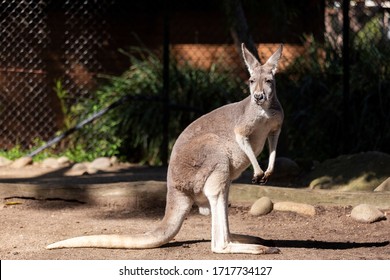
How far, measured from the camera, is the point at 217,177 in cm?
512

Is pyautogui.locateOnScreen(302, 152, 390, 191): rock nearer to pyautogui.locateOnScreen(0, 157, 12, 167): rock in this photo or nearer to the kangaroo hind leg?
the kangaroo hind leg

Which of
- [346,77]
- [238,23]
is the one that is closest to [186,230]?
[238,23]

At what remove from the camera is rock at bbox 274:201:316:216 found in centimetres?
680

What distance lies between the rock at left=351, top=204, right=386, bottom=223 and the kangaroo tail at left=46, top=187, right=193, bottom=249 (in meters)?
1.79

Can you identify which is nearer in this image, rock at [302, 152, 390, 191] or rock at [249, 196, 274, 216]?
rock at [249, 196, 274, 216]

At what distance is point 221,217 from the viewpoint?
16.8 ft

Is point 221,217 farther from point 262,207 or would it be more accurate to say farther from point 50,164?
point 50,164

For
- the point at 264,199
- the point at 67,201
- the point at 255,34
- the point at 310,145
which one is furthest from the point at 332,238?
the point at 255,34

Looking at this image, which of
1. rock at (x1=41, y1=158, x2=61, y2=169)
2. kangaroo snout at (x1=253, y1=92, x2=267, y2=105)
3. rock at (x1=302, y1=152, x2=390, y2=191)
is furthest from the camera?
rock at (x1=41, y1=158, x2=61, y2=169)

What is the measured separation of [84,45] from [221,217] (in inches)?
300

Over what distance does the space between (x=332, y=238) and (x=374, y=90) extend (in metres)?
4.56

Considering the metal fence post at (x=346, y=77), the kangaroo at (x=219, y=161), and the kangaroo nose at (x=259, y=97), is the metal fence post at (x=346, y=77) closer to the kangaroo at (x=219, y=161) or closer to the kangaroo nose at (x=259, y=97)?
the kangaroo at (x=219, y=161)

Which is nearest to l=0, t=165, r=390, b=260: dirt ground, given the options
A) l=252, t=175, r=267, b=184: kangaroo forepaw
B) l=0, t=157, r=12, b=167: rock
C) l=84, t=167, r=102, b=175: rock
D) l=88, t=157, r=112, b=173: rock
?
l=252, t=175, r=267, b=184: kangaroo forepaw

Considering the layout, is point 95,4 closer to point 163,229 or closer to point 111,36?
point 111,36
